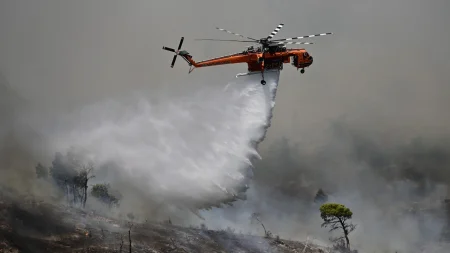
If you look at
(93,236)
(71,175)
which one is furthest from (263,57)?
(71,175)

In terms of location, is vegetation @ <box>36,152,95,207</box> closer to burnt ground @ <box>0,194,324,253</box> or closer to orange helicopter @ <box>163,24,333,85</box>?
burnt ground @ <box>0,194,324,253</box>

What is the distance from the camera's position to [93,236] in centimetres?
7781

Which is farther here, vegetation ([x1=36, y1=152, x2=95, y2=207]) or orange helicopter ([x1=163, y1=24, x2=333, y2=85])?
vegetation ([x1=36, y1=152, x2=95, y2=207])

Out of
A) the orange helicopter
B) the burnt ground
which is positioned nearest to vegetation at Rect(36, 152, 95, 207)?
the burnt ground

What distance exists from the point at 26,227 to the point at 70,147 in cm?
3090

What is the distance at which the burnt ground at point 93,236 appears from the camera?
7178 cm

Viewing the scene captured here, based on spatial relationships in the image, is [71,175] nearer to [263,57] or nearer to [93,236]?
[93,236]

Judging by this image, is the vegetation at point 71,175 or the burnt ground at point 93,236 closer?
the burnt ground at point 93,236

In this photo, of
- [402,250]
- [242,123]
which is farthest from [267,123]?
[402,250]

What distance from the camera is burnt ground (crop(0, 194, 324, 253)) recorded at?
71.8 m

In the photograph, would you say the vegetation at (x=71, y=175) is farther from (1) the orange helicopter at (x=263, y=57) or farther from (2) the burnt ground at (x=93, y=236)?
(1) the orange helicopter at (x=263, y=57)

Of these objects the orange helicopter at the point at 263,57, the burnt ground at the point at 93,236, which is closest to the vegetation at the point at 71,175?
the burnt ground at the point at 93,236

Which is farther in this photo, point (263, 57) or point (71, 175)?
point (71, 175)

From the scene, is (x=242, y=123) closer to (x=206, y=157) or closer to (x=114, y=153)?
(x=206, y=157)
